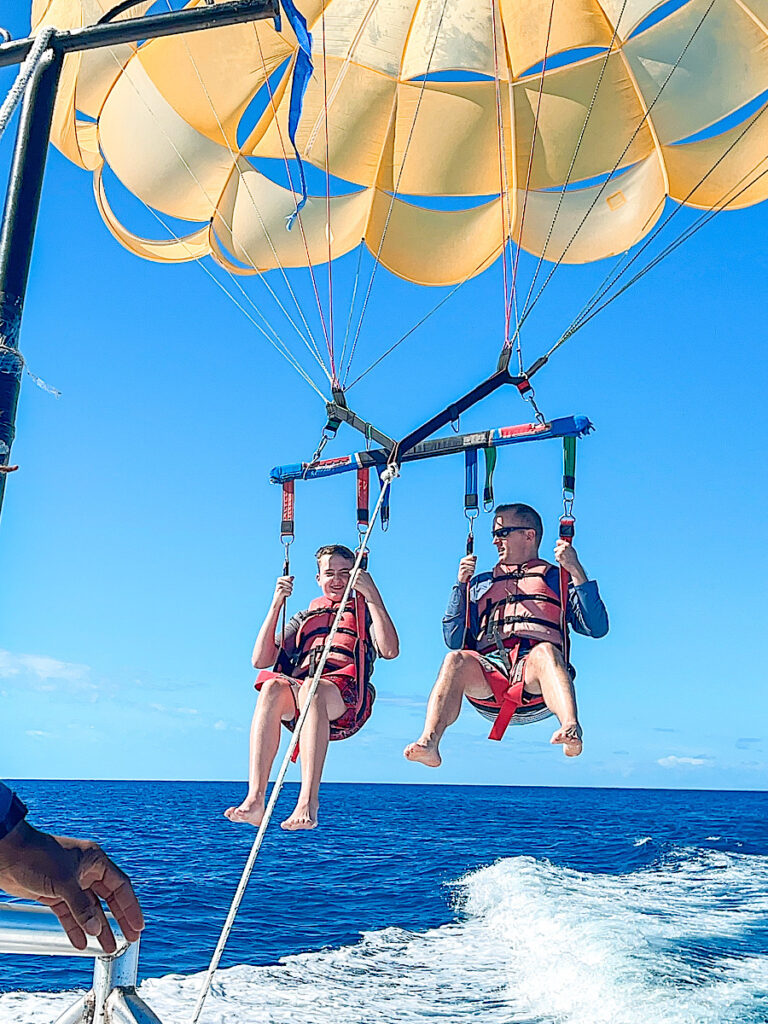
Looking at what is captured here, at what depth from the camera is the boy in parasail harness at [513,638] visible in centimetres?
453

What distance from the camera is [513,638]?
4754 millimetres

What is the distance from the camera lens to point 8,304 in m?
1.51

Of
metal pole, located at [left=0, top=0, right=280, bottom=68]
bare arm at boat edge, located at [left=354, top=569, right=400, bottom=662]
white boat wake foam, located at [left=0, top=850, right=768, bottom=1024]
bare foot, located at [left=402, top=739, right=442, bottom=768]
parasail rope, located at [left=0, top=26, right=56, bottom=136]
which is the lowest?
white boat wake foam, located at [left=0, top=850, right=768, bottom=1024]

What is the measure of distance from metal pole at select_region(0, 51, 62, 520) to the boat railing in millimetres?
597

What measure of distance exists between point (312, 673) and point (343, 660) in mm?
168

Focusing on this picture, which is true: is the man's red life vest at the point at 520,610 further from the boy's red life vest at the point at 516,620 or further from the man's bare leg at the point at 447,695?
the man's bare leg at the point at 447,695

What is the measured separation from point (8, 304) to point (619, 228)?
566 cm

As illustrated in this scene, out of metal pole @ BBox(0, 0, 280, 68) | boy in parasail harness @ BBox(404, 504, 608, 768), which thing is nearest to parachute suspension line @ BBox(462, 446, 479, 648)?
boy in parasail harness @ BBox(404, 504, 608, 768)

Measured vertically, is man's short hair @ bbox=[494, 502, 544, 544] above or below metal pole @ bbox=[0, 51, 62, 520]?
above

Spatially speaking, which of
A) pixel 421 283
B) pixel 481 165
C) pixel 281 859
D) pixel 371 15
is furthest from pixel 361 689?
pixel 281 859

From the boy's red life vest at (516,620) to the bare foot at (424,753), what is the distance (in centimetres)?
39

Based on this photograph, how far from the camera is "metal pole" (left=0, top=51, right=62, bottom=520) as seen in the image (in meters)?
1.49

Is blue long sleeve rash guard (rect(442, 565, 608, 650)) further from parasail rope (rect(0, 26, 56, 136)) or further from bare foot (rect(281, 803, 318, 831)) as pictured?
parasail rope (rect(0, 26, 56, 136))

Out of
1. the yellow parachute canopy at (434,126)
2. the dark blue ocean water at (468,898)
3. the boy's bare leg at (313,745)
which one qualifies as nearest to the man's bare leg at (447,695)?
the boy's bare leg at (313,745)
